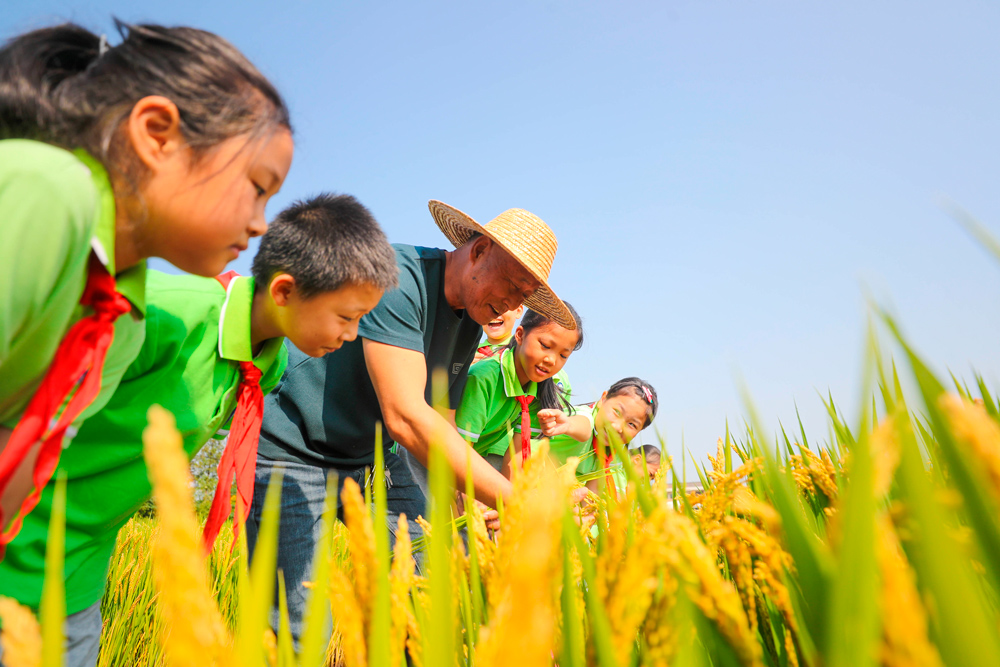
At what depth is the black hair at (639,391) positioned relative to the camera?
4703 mm

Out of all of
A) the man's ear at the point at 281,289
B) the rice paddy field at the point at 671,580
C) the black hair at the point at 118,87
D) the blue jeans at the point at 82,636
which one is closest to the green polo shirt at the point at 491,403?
the man's ear at the point at 281,289

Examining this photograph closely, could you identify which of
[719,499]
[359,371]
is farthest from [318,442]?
[719,499]

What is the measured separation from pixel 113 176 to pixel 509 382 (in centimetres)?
301

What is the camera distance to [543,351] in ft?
13.1

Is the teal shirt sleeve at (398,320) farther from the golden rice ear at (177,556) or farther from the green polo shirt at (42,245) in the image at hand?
the golden rice ear at (177,556)

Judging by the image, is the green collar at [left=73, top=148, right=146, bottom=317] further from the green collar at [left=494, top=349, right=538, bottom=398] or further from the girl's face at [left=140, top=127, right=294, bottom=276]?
the green collar at [left=494, top=349, right=538, bottom=398]

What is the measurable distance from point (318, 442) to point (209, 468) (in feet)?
59.9

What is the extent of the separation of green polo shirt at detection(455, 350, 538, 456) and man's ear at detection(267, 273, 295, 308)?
1849mm

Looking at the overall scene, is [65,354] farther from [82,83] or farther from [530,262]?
[530,262]

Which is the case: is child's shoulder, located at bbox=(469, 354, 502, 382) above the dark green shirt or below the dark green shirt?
above

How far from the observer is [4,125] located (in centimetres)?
97

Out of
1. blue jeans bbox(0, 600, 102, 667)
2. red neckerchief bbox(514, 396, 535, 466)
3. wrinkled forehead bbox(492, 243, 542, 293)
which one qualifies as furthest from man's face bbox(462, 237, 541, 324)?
blue jeans bbox(0, 600, 102, 667)

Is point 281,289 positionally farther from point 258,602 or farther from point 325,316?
point 258,602

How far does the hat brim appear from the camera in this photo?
8.96 ft
